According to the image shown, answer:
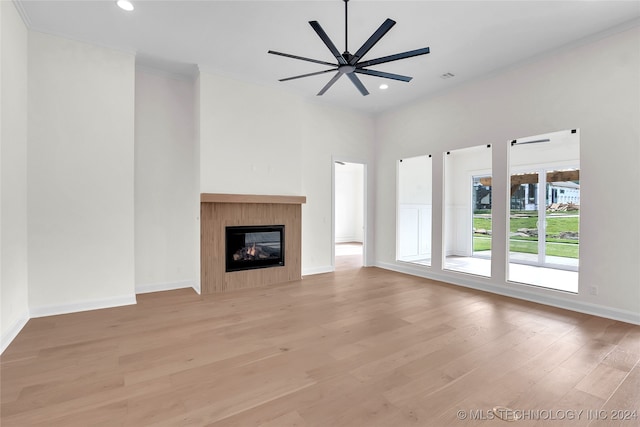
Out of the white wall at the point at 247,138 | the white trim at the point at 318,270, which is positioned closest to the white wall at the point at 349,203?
the white trim at the point at 318,270

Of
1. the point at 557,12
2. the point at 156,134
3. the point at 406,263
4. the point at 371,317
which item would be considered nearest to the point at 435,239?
the point at 406,263

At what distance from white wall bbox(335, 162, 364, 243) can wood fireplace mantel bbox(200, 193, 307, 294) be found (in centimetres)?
Answer: 660

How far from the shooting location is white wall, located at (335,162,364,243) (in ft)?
39.7

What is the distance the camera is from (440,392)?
211cm

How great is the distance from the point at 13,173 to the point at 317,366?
3599mm

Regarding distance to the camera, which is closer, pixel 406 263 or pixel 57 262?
pixel 57 262

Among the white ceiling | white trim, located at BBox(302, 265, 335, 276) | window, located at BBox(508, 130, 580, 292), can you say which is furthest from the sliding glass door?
white trim, located at BBox(302, 265, 335, 276)

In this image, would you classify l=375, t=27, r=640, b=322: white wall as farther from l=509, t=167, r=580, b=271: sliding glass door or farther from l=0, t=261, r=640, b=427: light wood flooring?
l=0, t=261, r=640, b=427: light wood flooring

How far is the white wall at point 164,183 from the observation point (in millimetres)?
4633

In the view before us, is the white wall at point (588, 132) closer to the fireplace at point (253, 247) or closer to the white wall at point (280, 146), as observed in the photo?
the white wall at point (280, 146)

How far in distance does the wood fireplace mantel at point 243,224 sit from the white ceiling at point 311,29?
80.8 inches

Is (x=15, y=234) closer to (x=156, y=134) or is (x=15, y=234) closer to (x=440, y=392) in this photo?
(x=156, y=134)

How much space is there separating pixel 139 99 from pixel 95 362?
3.73 m

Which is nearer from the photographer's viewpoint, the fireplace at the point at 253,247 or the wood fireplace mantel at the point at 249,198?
the wood fireplace mantel at the point at 249,198
